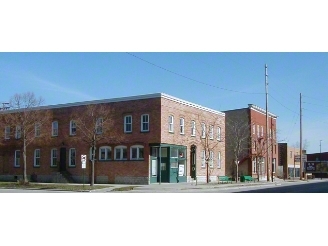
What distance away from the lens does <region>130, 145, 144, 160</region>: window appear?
119 feet

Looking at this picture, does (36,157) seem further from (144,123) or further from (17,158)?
(144,123)

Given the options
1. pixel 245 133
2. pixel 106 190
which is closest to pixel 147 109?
pixel 106 190

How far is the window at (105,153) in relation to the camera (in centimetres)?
3816

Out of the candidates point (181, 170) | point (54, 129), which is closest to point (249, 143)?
point (181, 170)

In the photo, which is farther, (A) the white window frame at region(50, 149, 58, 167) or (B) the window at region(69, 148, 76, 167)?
(A) the white window frame at region(50, 149, 58, 167)

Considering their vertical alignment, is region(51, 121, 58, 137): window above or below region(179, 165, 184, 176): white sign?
above

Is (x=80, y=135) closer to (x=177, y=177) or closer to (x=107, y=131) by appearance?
(x=107, y=131)

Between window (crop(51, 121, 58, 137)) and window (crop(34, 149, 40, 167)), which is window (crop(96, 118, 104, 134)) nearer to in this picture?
window (crop(51, 121, 58, 137))

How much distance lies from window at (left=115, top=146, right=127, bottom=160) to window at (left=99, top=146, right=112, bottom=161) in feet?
2.44

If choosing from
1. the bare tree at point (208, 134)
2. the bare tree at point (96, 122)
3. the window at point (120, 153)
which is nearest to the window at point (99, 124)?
the bare tree at point (96, 122)

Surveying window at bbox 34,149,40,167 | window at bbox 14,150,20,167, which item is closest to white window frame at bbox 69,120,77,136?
window at bbox 34,149,40,167

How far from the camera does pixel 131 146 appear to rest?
121 ft

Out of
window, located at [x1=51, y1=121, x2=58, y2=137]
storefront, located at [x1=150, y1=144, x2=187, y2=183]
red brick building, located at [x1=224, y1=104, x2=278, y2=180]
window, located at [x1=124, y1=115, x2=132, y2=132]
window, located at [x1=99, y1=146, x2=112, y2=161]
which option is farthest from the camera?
red brick building, located at [x1=224, y1=104, x2=278, y2=180]

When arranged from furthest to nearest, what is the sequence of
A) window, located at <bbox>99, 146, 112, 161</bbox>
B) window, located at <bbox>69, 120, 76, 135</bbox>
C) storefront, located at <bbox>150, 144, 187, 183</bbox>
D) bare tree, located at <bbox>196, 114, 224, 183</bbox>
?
bare tree, located at <bbox>196, 114, 224, 183</bbox>, window, located at <bbox>69, 120, 76, 135</bbox>, window, located at <bbox>99, 146, 112, 161</bbox>, storefront, located at <bbox>150, 144, 187, 183</bbox>
